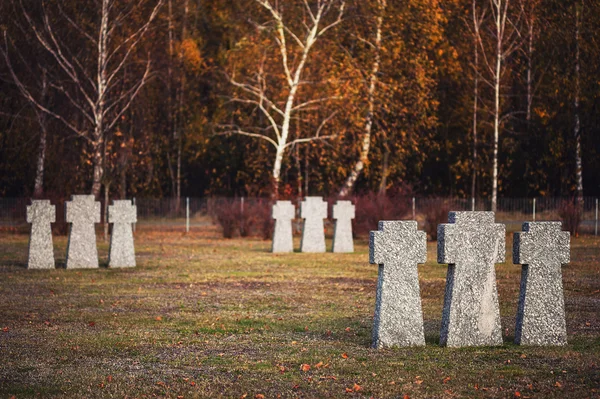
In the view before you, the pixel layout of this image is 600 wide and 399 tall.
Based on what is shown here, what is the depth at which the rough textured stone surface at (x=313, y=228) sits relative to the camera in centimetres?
2870

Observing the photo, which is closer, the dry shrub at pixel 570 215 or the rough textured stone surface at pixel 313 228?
the rough textured stone surface at pixel 313 228

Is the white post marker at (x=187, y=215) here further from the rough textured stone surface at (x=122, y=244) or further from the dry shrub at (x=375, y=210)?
the rough textured stone surface at (x=122, y=244)

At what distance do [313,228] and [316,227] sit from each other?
0.09 m

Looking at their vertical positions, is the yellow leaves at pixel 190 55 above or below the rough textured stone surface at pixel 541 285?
above

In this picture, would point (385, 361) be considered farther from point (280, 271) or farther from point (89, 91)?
point (89, 91)

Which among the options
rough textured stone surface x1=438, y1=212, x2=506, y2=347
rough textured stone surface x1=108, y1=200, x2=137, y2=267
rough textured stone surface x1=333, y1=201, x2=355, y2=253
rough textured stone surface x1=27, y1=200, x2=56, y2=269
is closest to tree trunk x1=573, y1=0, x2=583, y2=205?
rough textured stone surface x1=333, y1=201, x2=355, y2=253

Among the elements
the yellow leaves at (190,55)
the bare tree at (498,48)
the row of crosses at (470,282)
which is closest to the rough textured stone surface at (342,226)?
the bare tree at (498,48)

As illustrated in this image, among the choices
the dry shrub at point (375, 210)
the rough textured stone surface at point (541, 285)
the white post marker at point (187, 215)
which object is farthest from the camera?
the white post marker at point (187, 215)

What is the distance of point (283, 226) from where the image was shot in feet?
95.5

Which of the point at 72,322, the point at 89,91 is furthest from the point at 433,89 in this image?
the point at 72,322

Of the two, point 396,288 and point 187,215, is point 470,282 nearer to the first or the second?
point 396,288

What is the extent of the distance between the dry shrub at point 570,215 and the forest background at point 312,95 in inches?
129

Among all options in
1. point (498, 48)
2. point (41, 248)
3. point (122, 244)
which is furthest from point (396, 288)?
point (498, 48)

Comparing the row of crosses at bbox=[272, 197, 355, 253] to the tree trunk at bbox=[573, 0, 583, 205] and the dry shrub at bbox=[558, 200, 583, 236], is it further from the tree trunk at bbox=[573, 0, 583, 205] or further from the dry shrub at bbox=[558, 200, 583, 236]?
the tree trunk at bbox=[573, 0, 583, 205]
